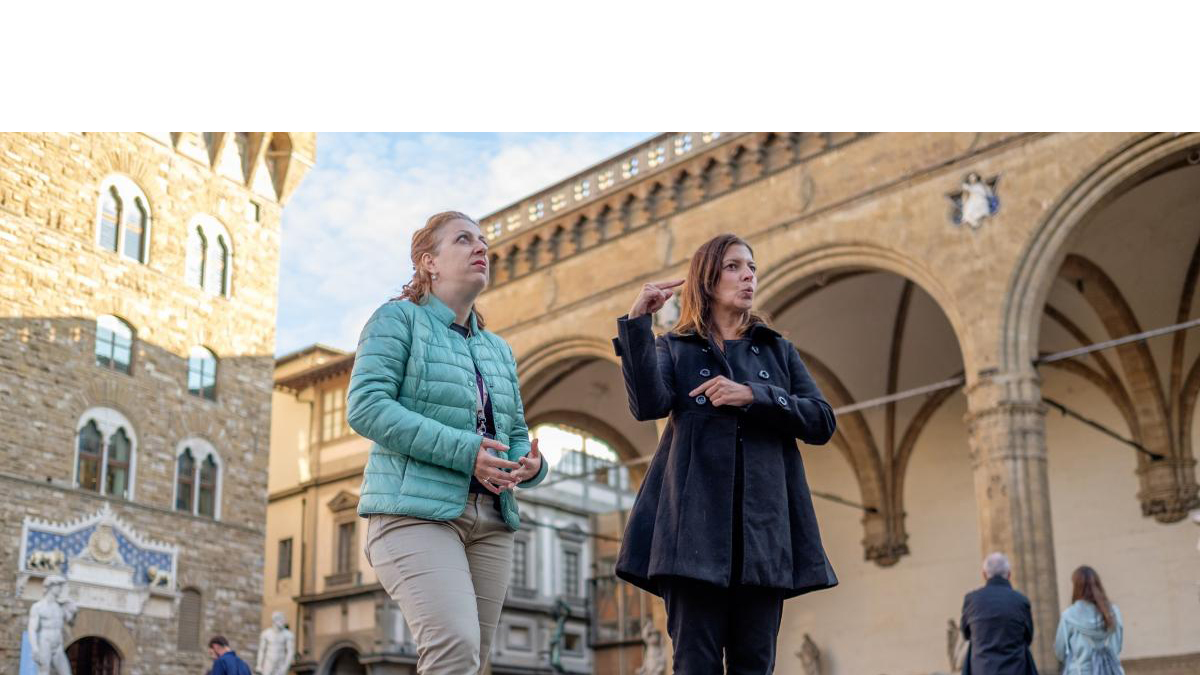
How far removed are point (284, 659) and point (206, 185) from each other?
1153 centimetres

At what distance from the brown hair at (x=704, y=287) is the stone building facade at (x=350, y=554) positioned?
2510cm

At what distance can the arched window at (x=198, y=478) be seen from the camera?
993 inches

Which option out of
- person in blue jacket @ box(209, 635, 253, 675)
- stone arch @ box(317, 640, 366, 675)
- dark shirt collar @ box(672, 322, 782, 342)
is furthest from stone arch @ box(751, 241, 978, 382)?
stone arch @ box(317, 640, 366, 675)

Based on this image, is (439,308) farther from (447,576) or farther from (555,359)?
(555,359)

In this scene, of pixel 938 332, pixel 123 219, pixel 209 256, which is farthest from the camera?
pixel 209 256

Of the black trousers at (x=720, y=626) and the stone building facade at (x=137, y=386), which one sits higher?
the stone building facade at (x=137, y=386)

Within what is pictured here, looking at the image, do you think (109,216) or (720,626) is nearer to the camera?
(720,626)

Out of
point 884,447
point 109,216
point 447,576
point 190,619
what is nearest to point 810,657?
point 884,447

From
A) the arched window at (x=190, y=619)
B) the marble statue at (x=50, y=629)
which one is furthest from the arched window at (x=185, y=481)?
the marble statue at (x=50, y=629)

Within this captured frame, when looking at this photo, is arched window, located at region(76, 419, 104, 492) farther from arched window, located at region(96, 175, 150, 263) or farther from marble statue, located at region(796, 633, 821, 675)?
marble statue, located at region(796, 633, 821, 675)

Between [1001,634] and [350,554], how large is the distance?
2356 cm

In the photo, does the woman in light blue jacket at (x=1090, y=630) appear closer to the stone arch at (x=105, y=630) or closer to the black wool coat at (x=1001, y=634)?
the black wool coat at (x=1001, y=634)

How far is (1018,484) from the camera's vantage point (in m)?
13.8
